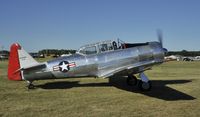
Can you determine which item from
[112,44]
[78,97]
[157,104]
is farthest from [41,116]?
[112,44]

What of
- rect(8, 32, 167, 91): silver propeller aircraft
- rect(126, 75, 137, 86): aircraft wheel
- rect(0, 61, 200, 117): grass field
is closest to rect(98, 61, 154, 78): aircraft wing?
rect(8, 32, 167, 91): silver propeller aircraft

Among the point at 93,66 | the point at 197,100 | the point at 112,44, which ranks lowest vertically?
the point at 197,100

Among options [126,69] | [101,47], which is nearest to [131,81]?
[101,47]

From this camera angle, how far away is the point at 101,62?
41.1 feet

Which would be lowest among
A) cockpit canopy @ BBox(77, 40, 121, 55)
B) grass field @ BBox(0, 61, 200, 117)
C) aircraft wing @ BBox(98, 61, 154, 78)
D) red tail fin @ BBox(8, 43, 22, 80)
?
grass field @ BBox(0, 61, 200, 117)

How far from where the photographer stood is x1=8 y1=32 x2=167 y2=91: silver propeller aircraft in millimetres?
12258

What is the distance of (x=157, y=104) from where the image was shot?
9242 mm

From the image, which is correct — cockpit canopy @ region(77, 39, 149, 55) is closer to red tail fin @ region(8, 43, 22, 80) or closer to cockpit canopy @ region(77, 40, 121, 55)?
cockpit canopy @ region(77, 40, 121, 55)

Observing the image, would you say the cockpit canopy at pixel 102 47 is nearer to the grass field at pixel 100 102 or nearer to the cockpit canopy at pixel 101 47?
the cockpit canopy at pixel 101 47

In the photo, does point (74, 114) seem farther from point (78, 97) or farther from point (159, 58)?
point (159, 58)

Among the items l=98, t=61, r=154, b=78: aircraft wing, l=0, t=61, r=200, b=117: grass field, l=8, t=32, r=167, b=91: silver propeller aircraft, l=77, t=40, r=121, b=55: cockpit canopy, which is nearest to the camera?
l=0, t=61, r=200, b=117: grass field

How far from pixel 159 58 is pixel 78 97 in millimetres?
4080

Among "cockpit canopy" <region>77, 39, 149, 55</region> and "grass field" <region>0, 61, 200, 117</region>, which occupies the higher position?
"cockpit canopy" <region>77, 39, 149, 55</region>

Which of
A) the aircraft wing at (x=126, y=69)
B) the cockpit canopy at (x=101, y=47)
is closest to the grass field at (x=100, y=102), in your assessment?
the aircraft wing at (x=126, y=69)
